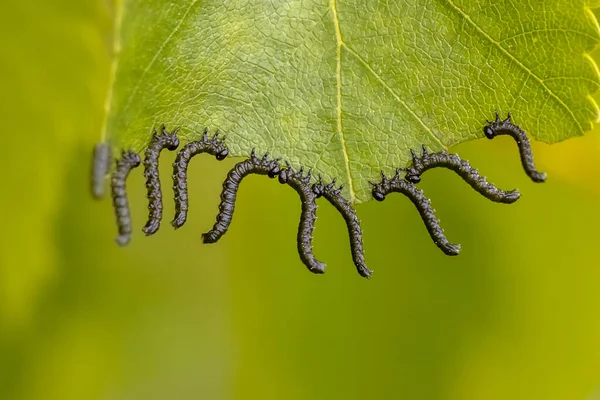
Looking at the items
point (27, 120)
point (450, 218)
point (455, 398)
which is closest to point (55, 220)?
point (27, 120)

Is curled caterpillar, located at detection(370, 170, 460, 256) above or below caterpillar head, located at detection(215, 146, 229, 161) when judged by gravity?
below

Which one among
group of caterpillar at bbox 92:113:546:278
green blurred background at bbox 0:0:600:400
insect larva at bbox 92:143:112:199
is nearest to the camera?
insect larva at bbox 92:143:112:199

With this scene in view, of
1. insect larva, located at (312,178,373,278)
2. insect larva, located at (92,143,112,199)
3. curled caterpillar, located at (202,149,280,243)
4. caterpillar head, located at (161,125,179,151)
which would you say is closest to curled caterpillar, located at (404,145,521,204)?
insect larva, located at (312,178,373,278)

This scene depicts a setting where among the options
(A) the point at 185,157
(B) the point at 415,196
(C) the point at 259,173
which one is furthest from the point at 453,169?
(A) the point at 185,157

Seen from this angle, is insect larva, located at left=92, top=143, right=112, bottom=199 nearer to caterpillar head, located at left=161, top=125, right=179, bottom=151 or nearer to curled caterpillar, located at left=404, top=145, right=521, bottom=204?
caterpillar head, located at left=161, top=125, right=179, bottom=151

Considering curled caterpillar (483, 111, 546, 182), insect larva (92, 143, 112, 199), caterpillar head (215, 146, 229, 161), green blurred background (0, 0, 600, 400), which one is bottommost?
green blurred background (0, 0, 600, 400)

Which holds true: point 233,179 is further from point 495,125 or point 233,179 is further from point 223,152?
point 495,125
